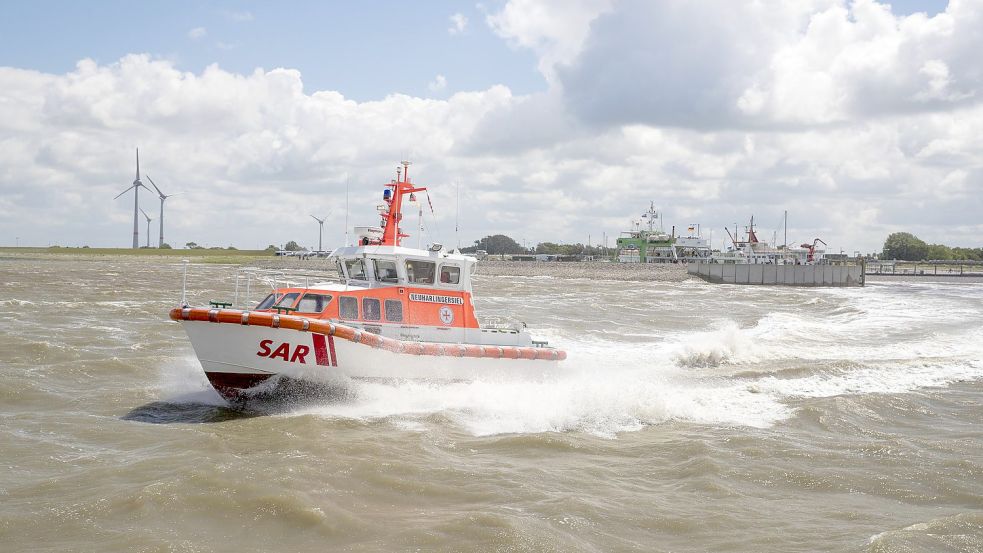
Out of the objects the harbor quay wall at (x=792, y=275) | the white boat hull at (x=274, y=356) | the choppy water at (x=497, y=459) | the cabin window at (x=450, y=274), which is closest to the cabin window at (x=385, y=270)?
the cabin window at (x=450, y=274)

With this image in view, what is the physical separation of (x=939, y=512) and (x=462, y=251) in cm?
974

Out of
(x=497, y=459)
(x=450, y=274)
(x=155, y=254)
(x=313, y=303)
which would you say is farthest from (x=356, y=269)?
(x=155, y=254)

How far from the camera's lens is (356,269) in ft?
42.5

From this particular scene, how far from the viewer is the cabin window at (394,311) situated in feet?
41.7

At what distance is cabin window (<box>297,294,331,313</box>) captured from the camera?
38.4ft

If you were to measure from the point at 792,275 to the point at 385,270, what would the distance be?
57.6 metres

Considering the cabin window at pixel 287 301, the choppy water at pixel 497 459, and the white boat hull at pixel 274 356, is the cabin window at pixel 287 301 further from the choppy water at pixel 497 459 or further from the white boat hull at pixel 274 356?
the choppy water at pixel 497 459

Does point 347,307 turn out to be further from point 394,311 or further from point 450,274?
point 450,274

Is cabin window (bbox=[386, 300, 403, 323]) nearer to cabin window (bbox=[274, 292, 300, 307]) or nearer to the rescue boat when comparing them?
the rescue boat

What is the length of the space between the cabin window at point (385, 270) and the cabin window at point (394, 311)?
1.40 ft

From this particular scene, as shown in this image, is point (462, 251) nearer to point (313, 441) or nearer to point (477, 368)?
point (477, 368)

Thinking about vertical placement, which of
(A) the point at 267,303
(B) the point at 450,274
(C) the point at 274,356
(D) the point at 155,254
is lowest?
(C) the point at 274,356

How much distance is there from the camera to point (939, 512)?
7367mm

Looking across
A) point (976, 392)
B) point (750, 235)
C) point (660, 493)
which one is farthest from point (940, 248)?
point (660, 493)
